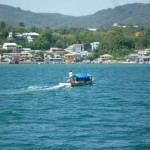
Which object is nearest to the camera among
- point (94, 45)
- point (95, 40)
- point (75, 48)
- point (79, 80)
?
point (79, 80)

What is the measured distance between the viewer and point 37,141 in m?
19.0

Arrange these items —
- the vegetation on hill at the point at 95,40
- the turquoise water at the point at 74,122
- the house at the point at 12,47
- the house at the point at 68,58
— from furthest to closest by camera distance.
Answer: the vegetation on hill at the point at 95,40 → the house at the point at 68,58 → the house at the point at 12,47 → the turquoise water at the point at 74,122

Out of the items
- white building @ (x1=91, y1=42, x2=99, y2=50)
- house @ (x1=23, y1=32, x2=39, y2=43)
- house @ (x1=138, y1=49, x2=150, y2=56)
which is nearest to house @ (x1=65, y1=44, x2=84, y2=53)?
white building @ (x1=91, y1=42, x2=99, y2=50)

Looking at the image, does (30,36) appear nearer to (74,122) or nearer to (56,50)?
(56,50)

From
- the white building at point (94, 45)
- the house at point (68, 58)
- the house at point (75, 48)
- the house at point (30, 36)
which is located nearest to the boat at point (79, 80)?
the house at point (68, 58)

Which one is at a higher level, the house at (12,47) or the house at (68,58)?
the house at (12,47)

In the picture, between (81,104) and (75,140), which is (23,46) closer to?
(81,104)

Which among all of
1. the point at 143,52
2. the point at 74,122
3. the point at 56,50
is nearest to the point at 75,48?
the point at 56,50

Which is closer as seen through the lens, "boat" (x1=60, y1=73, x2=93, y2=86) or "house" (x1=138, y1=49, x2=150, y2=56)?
"boat" (x1=60, y1=73, x2=93, y2=86)

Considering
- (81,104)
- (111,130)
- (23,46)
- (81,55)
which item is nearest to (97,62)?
(81,55)

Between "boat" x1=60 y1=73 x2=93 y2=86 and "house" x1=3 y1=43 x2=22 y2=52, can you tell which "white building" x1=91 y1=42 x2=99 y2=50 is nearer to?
"house" x1=3 y1=43 x2=22 y2=52

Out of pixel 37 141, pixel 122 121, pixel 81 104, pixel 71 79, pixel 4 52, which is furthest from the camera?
pixel 4 52

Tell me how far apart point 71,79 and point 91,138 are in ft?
82.3

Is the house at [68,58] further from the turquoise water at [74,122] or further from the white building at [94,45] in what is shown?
the turquoise water at [74,122]
